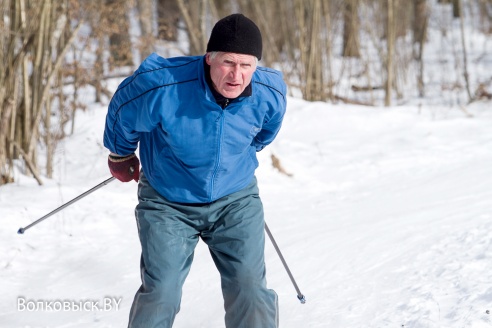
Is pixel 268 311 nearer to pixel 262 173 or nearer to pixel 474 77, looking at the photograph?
pixel 262 173

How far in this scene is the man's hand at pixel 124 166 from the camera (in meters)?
3.28

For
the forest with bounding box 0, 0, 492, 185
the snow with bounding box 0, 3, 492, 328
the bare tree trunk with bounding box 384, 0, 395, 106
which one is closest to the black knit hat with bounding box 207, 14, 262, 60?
the snow with bounding box 0, 3, 492, 328

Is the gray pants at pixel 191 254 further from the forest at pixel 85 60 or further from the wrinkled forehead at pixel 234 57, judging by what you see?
the forest at pixel 85 60

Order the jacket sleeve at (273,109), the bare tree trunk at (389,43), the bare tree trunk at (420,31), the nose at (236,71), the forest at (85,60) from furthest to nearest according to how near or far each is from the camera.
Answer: the bare tree trunk at (420,31) → the bare tree trunk at (389,43) → the forest at (85,60) → the jacket sleeve at (273,109) → the nose at (236,71)

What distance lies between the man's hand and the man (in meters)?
0.12

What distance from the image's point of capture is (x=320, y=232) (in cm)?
541

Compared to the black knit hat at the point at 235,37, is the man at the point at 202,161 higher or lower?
lower

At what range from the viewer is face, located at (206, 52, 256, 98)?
2.74 meters

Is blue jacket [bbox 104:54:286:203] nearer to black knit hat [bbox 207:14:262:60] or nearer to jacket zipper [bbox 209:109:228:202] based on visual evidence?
jacket zipper [bbox 209:109:228:202]

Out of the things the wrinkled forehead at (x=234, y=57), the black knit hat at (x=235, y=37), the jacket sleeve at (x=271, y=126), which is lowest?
the jacket sleeve at (x=271, y=126)

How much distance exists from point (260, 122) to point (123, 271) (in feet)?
7.38

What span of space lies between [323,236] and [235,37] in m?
2.77

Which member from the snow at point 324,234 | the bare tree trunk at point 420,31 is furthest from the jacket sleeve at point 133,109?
the bare tree trunk at point 420,31

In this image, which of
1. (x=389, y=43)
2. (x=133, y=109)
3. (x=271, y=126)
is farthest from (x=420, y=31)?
(x=133, y=109)
